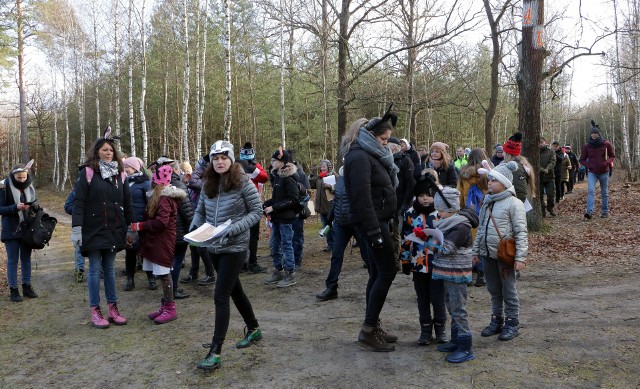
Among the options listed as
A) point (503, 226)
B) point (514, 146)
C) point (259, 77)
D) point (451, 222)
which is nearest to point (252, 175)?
point (514, 146)

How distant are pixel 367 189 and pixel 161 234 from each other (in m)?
3.10

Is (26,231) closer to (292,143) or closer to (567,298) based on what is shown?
(567,298)

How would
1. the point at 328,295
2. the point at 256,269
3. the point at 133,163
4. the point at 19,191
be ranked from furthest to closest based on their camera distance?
the point at 256,269
the point at 133,163
the point at 19,191
the point at 328,295

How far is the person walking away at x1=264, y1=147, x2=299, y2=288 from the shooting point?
7250 mm

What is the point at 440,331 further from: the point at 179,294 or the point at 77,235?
the point at 77,235

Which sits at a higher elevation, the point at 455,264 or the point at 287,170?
the point at 287,170

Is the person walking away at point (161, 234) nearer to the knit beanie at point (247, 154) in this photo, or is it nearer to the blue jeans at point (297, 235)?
the knit beanie at point (247, 154)

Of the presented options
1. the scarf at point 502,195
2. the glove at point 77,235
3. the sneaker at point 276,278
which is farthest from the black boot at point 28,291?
the scarf at point 502,195

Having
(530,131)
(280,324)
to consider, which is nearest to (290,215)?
(280,324)

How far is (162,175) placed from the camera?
6.08 meters

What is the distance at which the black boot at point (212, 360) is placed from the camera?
13.6 feet

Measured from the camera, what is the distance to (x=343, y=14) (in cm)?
1385

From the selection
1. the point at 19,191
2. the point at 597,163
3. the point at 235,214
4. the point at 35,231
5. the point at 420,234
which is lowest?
the point at 35,231

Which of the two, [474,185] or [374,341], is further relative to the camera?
[474,185]
